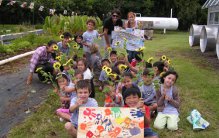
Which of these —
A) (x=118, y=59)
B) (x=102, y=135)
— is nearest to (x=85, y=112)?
(x=102, y=135)

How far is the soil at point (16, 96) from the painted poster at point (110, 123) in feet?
4.35

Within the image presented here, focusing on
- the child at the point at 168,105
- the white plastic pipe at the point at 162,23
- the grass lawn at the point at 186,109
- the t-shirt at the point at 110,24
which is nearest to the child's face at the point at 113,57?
the grass lawn at the point at 186,109

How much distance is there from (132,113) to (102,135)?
39cm

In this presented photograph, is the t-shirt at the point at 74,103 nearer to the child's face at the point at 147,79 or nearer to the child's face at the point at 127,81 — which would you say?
the child's face at the point at 127,81

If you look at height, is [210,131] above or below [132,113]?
below

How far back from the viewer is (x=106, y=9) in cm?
2636

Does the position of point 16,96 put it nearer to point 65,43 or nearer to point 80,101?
point 65,43

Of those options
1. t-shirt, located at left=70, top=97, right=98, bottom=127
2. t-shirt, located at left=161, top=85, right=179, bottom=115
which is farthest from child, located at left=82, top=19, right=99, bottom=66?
t-shirt, located at left=70, top=97, right=98, bottom=127

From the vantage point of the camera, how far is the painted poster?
150 inches

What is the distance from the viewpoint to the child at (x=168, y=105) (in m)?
4.91

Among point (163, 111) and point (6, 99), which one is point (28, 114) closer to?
point (6, 99)

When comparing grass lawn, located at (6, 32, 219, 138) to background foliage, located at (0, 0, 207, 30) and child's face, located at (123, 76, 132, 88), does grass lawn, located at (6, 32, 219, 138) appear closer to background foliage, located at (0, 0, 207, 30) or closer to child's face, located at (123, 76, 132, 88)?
child's face, located at (123, 76, 132, 88)

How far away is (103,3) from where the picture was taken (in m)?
26.1

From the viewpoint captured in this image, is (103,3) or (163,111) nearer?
(163,111)
